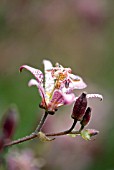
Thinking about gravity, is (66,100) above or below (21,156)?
above

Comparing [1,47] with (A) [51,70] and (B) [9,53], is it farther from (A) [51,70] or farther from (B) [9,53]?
(A) [51,70]

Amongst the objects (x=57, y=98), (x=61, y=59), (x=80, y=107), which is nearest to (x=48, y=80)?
(x=57, y=98)

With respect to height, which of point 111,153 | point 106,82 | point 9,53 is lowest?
point 111,153

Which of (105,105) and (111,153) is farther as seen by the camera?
(105,105)

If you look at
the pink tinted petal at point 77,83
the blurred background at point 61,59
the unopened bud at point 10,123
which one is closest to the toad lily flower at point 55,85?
the pink tinted petal at point 77,83

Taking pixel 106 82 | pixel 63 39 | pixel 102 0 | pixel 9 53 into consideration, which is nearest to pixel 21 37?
pixel 9 53

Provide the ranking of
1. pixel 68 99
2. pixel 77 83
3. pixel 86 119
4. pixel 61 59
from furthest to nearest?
pixel 61 59, pixel 77 83, pixel 86 119, pixel 68 99

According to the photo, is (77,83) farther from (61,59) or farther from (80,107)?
(61,59)
